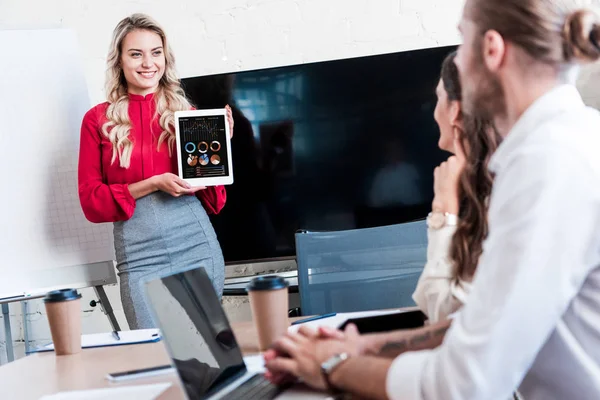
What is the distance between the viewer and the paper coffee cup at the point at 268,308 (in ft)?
4.29

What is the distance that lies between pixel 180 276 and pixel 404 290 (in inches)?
40.1

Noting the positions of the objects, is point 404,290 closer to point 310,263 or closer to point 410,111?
point 310,263

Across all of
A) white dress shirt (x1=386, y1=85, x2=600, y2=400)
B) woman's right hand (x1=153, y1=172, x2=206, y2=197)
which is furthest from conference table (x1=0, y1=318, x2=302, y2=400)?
woman's right hand (x1=153, y1=172, x2=206, y2=197)

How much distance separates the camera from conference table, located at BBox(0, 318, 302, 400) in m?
1.14

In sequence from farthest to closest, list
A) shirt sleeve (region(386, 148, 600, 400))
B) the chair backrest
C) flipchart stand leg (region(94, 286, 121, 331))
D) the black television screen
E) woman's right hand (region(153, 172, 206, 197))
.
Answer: the black television screen, flipchart stand leg (region(94, 286, 121, 331)), woman's right hand (region(153, 172, 206, 197)), the chair backrest, shirt sleeve (region(386, 148, 600, 400))

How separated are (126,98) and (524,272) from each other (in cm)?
212

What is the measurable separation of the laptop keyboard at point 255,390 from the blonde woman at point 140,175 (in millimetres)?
1520

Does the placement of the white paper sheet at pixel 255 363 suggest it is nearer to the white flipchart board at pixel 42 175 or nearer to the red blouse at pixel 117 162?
the red blouse at pixel 117 162

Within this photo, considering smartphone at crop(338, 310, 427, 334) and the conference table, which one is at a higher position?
smartphone at crop(338, 310, 427, 334)

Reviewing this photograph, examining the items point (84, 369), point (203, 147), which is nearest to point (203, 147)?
point (203, 147)

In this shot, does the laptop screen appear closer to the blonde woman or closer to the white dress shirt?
the white dress shirt

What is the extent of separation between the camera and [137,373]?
1.18 m

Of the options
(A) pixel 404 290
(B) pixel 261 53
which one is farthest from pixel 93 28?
(A) pixel 404 290

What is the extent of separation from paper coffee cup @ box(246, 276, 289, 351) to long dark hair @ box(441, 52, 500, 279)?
0.32m
